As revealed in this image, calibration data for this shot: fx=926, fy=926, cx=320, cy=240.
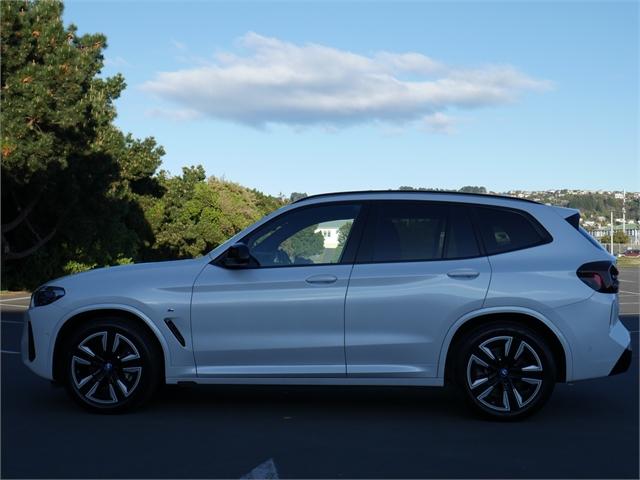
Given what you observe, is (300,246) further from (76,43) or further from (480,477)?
(76,43)

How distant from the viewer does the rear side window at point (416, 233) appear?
24.0 feet

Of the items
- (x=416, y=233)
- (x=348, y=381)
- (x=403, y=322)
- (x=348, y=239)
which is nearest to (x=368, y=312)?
(x=403, y=322)

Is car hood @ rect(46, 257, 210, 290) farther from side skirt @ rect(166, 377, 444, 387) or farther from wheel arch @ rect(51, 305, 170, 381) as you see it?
side skirt @ rect(166, 377, 444, 387)

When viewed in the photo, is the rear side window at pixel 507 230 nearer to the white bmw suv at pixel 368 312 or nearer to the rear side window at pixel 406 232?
the white bmw suv at pixel 368 312

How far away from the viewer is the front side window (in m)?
7.36

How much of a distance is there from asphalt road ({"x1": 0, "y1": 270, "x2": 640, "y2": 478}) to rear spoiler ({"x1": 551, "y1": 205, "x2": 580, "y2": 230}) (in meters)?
1.55

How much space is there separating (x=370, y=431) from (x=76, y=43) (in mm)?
30674

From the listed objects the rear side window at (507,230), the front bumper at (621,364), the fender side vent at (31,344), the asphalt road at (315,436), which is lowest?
the asphalt road at (315,436)

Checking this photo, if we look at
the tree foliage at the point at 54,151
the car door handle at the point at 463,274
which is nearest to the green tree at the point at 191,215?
the tree foliage at the point at 54,151

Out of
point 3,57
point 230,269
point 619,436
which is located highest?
point 3,57

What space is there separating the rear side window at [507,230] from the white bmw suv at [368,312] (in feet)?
0.04

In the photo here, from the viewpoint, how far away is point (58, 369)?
24.4ft

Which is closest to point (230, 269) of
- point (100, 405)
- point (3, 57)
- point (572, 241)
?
point (100, 405)

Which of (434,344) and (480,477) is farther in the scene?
(434,344)
